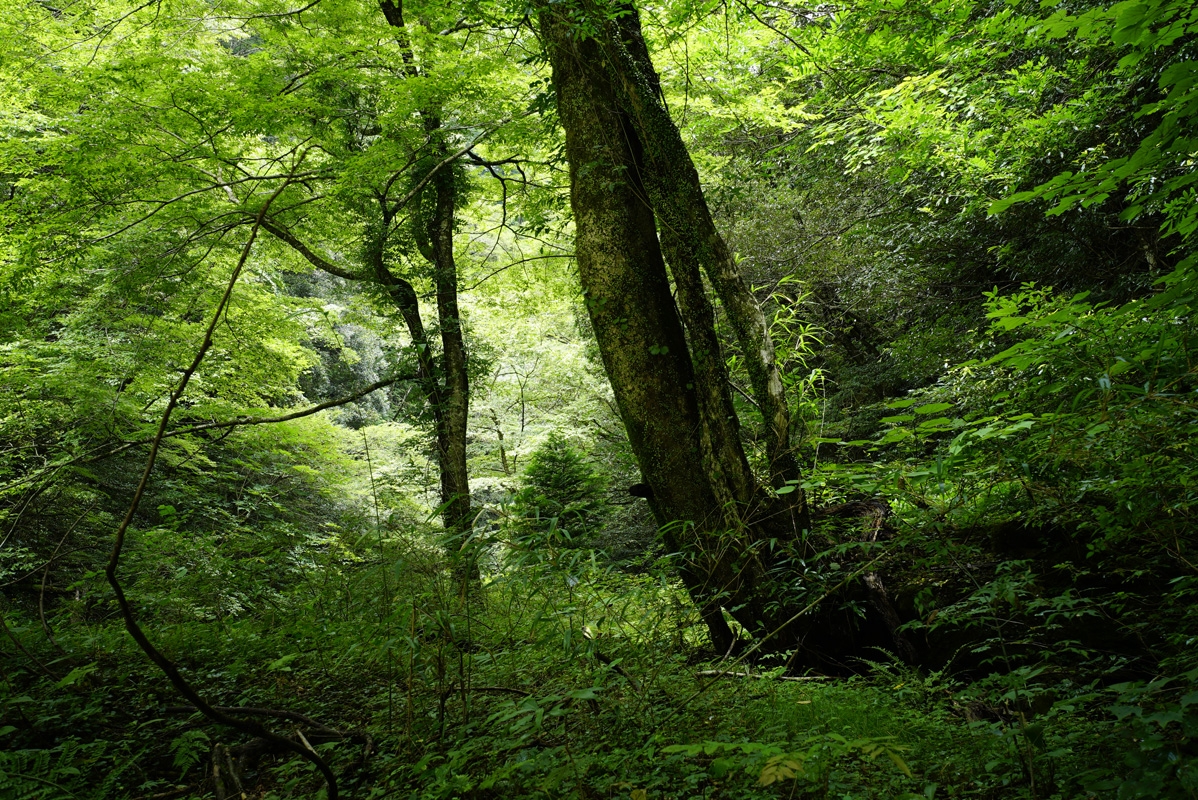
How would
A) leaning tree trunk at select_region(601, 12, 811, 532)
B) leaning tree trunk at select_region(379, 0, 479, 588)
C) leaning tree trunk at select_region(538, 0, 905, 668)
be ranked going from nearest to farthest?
leaning tree trunk at select_region(538, 0, 905, 668) < leaning tree trunk at select_region(601, 12, 811, 532) < leaning tree trunk at select_region(379, 0, 479, 588)

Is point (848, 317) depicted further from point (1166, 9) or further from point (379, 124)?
point (1166, 9)

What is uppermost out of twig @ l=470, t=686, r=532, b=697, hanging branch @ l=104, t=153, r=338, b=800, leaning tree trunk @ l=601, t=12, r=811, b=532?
leaning tree trunk @ l=601, t=12, r=811, b=532

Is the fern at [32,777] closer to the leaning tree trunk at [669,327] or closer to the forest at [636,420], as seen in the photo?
the forest at [636,420]

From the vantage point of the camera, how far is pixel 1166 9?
1828mm

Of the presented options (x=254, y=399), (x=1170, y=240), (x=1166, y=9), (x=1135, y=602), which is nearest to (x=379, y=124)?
(x=254, y=399)

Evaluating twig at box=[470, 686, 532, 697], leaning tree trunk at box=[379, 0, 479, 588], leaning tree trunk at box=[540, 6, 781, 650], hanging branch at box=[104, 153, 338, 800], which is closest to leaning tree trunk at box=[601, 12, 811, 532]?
leaning tree trunk at box=[540, 6, 781, 650]

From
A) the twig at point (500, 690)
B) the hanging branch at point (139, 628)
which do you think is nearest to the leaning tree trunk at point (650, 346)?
the twig at point (500, 690)

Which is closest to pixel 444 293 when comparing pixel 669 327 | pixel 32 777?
pixel 669 327

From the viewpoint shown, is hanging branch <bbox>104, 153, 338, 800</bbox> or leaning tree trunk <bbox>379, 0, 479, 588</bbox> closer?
hanging branch <bbox>104, 153, 338, 800</bbox>

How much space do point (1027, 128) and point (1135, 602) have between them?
5.98m

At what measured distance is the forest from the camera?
2.13m

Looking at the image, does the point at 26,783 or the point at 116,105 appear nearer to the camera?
the point at 26,783

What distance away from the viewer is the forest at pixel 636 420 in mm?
2129

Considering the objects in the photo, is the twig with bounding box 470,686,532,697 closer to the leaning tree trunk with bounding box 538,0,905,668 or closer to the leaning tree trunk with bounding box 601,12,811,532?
the leaning tree trunk with bounding box 538,0,905,668
